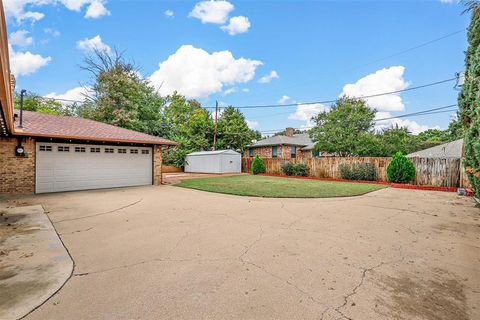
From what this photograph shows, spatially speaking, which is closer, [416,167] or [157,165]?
[157,165]

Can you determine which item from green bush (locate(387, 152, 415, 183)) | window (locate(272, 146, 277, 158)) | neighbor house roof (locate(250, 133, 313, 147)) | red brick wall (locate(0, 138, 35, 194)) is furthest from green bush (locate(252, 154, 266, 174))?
red brick wall (locate(0, 138, 35, 194))

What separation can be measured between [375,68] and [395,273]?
712 inches

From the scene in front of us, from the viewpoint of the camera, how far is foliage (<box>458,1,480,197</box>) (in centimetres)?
556

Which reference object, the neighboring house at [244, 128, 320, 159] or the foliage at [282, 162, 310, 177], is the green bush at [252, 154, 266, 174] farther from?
the neighboring house at [244, 128, 320, 159]

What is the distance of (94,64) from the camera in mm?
19359

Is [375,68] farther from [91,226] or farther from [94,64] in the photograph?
[94,64]

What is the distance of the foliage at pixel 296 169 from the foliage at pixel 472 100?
36.2ft

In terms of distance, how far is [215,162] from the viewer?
21594 mm

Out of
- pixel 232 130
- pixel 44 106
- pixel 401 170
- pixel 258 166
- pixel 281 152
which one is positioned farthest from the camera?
pixel 44 106

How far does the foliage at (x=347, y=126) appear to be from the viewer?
1788 centimetres

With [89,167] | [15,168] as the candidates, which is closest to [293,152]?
[89,167]

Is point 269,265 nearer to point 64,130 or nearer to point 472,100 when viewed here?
point 472,100

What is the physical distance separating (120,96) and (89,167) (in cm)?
1036

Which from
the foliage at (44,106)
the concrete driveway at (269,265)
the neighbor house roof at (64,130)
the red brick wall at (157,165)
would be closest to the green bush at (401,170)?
the concrete driveway at (269,265)
